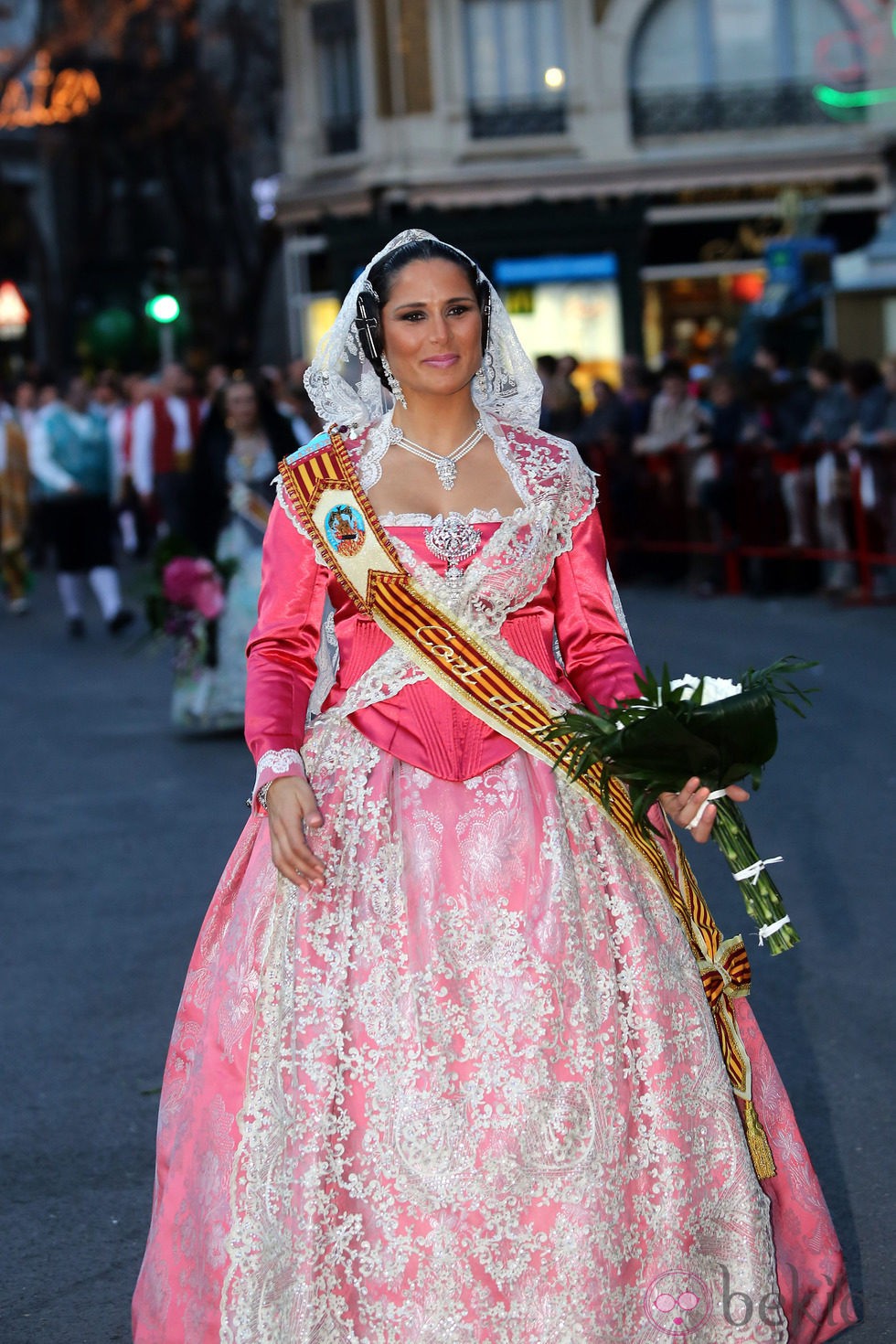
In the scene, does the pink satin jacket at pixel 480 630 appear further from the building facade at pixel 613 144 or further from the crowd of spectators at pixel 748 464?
the building facade at pixel 613 144

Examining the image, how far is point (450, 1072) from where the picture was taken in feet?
10.6

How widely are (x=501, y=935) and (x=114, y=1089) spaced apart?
2303 mm

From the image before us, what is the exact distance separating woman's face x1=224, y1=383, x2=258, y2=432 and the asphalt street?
5.27ft

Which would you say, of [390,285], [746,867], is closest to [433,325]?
[390,285]

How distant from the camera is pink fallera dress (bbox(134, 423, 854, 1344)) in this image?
3197 millimetres

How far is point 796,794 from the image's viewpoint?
836 centimetres

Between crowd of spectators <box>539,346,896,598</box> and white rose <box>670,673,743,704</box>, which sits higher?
white rose <box>670,673,743,704</box>

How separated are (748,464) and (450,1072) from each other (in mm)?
12095

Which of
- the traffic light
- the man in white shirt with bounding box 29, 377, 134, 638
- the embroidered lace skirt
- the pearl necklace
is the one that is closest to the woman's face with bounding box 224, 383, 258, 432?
the man in white shirt with bounding box 29, 377, 134, 638

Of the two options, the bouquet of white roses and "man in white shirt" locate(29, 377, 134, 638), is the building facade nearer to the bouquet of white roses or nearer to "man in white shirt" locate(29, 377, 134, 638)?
"man in white shirt" locate(29, 377, 134, 638)

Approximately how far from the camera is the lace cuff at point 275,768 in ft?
11.2

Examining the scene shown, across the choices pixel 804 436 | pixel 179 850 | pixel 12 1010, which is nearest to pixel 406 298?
pixel 12 1010

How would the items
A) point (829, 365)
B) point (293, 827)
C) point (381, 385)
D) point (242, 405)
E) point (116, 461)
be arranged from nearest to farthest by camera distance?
1. point (293, 827)
2. point (381, 385)
3. point (242, 405)
4. point (829, 365)
5. point (116, 461)

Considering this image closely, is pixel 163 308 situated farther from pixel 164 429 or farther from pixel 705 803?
pixel 705 803
